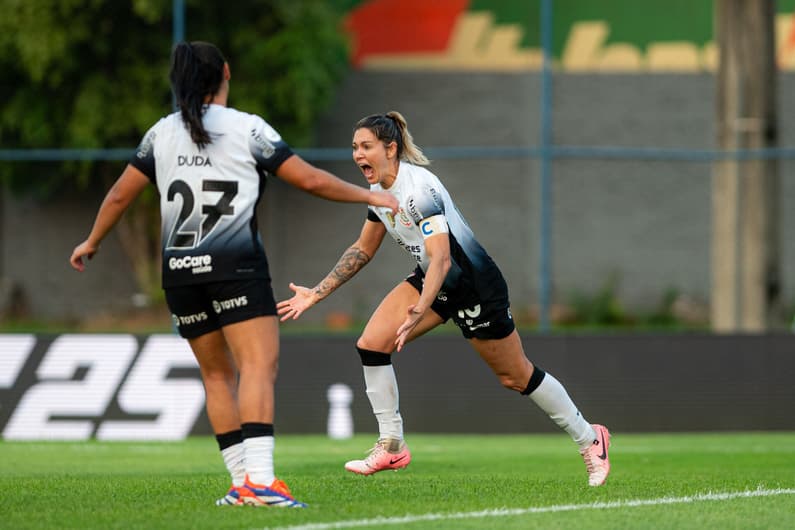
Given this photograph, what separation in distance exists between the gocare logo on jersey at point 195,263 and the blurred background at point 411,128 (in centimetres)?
1434

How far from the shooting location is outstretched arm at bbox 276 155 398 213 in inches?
247

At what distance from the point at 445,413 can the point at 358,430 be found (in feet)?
2.96

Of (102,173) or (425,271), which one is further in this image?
(102,173)

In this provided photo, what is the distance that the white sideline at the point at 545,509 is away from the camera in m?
5.82

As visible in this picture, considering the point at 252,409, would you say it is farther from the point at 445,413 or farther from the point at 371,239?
the point at 445,413

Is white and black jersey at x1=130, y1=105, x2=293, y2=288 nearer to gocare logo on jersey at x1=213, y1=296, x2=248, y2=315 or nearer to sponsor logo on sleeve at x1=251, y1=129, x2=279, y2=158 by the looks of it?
sponsor logo on sleeve at x1=251, y1=129, x2=279, y2=158

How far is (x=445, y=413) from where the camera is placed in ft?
46.5

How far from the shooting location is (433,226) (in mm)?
7367

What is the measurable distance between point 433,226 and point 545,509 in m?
1.69

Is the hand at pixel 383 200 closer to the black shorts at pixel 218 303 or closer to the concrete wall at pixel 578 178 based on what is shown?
the black shorts at pixel 218 303

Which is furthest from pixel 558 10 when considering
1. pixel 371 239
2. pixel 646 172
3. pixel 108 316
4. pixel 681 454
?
pixel 371 239

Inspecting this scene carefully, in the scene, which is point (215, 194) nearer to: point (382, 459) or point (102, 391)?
point (382, 459)

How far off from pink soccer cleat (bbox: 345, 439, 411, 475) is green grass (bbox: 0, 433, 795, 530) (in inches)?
3.1

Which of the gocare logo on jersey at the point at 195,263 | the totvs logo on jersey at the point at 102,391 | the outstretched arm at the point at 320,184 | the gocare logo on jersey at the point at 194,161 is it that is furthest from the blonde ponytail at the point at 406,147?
the totvs logo on jersey at the point at 102,391
